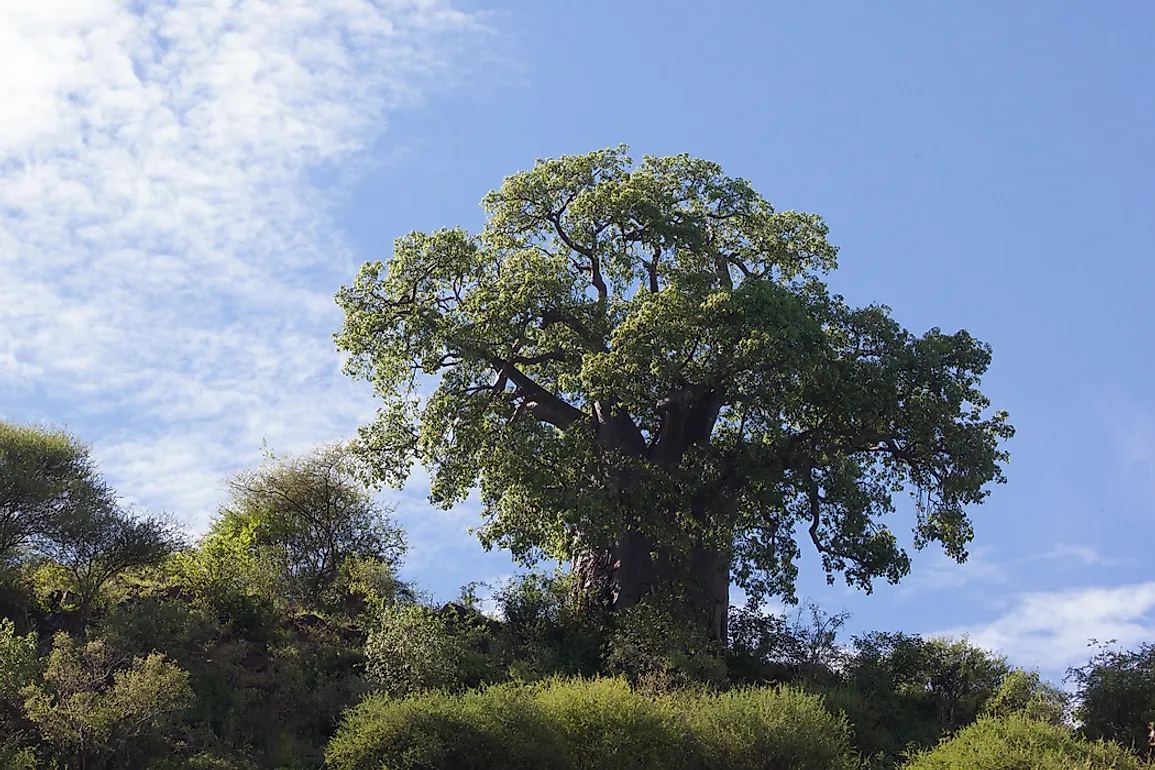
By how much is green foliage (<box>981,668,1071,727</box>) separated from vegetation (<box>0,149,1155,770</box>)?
0.26 ft

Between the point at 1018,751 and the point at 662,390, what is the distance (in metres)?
11.6

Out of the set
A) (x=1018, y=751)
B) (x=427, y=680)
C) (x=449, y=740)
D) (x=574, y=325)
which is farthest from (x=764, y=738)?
(x=574, y=325)

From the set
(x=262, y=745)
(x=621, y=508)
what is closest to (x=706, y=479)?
(x=621, y=508)

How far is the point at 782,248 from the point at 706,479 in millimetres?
7352

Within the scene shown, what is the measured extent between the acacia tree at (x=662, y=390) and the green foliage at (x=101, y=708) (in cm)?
977

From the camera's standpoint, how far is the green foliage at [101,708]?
21.2 metres

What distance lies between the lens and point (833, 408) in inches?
1160

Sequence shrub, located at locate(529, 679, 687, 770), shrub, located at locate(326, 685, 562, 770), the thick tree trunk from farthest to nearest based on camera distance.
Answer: the thick tree trunk → shrub, located at locate(529, 679, 687, 770) → shrub, located at locate(326, 685, 562, 770)

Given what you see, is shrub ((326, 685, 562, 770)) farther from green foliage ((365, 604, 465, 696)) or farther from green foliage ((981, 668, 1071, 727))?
green foliage ((981, 668, 1071, 727))

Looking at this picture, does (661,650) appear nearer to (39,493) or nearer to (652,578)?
(652,578)

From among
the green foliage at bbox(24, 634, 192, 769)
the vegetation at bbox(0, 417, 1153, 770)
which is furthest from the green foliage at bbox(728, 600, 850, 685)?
the green foliage at bbox(24, 634, 192, 769)

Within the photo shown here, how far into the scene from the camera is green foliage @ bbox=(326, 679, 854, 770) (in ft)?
68.2

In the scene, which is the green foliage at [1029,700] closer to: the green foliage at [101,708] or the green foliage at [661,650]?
the green foliage at [661,650]

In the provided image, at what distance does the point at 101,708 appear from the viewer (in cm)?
2133
